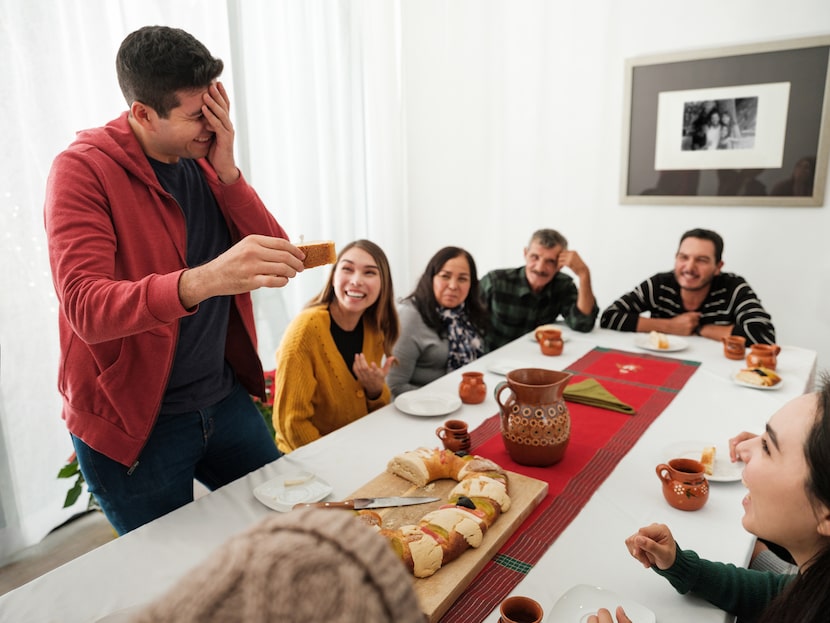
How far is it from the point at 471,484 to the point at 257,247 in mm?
645

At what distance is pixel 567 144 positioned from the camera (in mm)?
4012

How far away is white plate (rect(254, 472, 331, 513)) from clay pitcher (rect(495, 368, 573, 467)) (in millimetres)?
456

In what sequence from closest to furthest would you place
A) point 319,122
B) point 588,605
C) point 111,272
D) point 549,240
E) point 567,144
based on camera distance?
1. point 588,605
2. point 111,272
3. point 549,240
4. point 319,122
5. point 567,144

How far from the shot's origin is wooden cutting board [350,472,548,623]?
96 centimetres

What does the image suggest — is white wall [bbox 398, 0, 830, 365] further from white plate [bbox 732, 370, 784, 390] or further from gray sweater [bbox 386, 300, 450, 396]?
gray sweater [bbox 386, 300, 450, 396]

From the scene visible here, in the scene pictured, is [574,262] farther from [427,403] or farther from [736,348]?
[427,403]

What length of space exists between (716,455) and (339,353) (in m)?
1.16

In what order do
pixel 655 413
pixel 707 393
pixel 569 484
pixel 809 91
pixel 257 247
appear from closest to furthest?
pixel 257 247 < pixel 569 484 < pixel 655 413 < pixel 707 393 < pixel 809 91

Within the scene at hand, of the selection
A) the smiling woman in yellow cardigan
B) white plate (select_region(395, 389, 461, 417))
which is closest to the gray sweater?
the smiling woman in yellow cardigan

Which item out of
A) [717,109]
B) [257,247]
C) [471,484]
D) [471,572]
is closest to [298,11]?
[717,109]

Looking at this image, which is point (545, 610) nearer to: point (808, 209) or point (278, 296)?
point (278, 296)

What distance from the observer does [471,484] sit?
4.04 ft

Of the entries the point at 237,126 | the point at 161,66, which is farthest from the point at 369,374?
the point at 237,126

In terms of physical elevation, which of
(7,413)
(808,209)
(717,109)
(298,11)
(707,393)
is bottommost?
(7,413)
